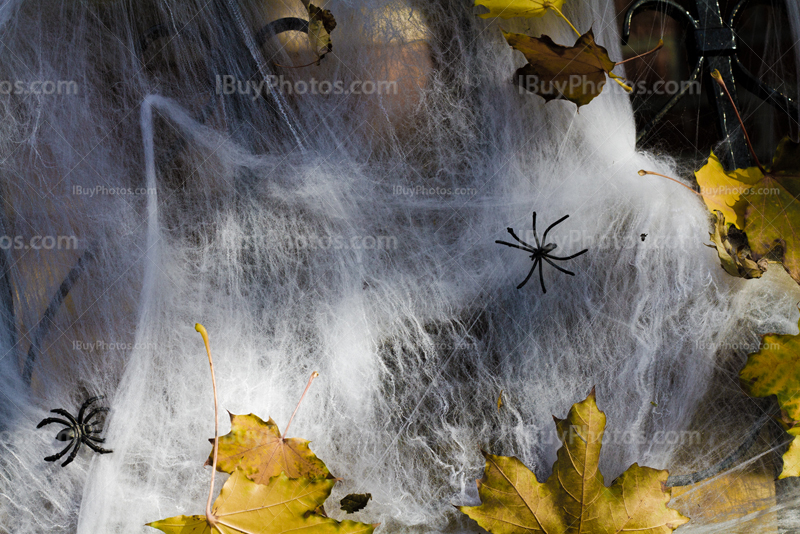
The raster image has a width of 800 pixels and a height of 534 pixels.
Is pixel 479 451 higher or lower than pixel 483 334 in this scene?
lower

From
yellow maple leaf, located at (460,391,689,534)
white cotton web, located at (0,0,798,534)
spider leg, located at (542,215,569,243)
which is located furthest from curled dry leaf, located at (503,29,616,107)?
yellow maple leaf, located at (460,391,689,534)

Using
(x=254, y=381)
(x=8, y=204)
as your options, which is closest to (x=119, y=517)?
(x=254, y=381)

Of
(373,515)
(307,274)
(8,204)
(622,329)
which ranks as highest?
(8,204)

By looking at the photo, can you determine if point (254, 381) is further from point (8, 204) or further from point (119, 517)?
point (8, 204)

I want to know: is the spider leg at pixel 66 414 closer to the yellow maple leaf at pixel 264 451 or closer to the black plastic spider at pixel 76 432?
the black plastic spider at pixel 76 432

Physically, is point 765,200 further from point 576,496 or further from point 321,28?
point 321,28

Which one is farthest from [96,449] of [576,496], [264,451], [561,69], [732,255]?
[732,255]

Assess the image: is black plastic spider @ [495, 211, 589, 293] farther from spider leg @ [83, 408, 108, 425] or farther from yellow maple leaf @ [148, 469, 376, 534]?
spider leg @ [83, 408, 108, 425]
